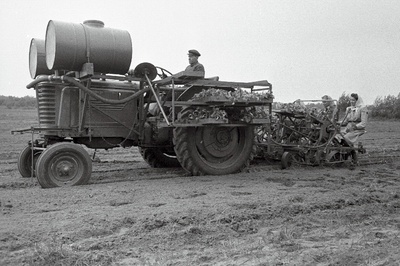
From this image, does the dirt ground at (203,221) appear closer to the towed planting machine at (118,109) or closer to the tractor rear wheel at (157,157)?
the towed planting machine at (118,109)

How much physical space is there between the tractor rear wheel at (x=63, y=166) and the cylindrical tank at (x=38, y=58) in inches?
68.2

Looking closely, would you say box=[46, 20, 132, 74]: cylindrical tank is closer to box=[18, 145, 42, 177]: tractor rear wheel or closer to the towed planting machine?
the towed planting machine

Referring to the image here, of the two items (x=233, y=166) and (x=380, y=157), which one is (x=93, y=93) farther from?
(x=380, y=157)

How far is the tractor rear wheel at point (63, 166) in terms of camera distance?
7.11 m

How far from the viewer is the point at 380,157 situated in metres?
11.5

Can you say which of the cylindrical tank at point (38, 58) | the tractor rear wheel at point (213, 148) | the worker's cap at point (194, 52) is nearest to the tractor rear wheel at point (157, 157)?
the tractor rear wheel at point (213, 148)

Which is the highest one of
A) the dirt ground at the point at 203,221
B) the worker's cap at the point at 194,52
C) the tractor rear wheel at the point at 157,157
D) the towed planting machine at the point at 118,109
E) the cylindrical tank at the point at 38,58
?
the worker's cap at the point at 194,52

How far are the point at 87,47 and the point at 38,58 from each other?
1.25 metres

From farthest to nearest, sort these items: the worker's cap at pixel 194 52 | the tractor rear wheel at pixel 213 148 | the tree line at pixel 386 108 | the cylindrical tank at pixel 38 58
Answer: the tree line at pixel 386 108 → the worker's cap at pixel 194 52 → the tractor rear wheel at pixel 213 148 → the cylindrical tank at pixel 38 58

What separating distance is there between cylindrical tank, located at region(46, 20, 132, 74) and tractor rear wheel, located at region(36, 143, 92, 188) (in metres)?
1.36

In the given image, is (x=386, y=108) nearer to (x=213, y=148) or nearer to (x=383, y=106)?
(x=383, y=106)

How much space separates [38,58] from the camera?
8.20 m

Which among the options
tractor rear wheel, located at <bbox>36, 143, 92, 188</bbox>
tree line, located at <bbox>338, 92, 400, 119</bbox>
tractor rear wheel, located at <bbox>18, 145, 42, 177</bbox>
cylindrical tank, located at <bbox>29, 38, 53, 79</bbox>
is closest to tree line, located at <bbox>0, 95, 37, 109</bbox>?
tree line, located at <bbox>338, 92, 400, 119</bbox>

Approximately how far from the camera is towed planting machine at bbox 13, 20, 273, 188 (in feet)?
24.3
